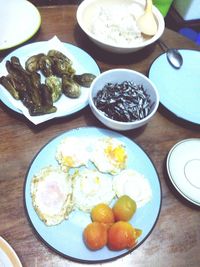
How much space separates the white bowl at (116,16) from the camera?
115 cm

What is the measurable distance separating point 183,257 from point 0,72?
835mm

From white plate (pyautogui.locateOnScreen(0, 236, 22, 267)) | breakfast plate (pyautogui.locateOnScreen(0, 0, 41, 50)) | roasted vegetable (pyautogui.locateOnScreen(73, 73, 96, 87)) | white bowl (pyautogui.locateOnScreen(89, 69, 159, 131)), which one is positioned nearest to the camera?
white plate (pyautogui.locateOnScreen(0, 236, 22, 267))

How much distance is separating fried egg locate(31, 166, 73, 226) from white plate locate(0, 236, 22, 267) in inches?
4.2

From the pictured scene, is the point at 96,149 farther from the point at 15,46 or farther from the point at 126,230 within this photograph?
the point at 15,46

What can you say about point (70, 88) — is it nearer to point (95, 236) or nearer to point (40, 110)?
point (40, 110)

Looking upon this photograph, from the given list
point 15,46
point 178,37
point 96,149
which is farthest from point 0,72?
point 178,37

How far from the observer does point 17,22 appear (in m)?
1.27

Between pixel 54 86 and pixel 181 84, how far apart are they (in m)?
0.50

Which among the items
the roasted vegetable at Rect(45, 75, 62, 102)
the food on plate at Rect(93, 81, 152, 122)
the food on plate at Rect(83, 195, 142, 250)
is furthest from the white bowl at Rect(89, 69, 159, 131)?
the food on plate at Rect(83, 195, 142, 250)

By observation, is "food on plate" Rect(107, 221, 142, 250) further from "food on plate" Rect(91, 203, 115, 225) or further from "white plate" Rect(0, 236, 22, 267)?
"white plate" Rect(0, 236, 22, 267)

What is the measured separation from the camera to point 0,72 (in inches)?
41.8

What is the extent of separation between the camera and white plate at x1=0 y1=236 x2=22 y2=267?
71cm

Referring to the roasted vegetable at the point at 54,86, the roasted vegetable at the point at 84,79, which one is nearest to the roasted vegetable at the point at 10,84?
the roasted vegetable at the point at 54,86

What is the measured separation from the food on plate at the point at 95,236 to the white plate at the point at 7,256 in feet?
0.56
